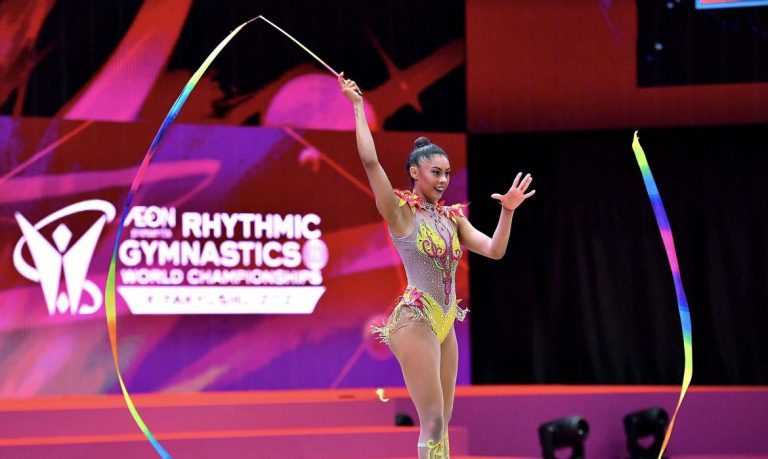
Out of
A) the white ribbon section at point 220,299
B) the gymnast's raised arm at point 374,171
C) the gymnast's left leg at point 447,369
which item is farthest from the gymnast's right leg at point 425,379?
the white ribbon section at point 220,299

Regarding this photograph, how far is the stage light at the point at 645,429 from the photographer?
670 centimetres

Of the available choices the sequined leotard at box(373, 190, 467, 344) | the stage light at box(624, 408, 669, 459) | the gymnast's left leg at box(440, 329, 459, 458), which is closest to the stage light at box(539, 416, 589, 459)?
the stage light at box(624, 408, 669, 459)

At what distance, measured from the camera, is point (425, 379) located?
3.58 m

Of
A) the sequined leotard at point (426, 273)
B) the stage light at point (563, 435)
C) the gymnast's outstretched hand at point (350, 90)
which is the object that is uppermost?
the gymnast's outstretched hand at point (350, 90)

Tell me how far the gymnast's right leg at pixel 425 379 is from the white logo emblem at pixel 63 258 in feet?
13.1

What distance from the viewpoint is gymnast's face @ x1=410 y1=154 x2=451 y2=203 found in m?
3.76

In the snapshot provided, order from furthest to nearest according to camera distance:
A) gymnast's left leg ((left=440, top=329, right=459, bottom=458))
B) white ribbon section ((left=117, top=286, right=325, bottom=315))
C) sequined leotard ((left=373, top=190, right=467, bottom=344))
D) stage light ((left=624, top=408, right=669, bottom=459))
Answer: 1. white ribbon section ((left=117, top=286, right=325, bottom=315))
2. stage light ((left=624, top=408, right=669, bottom=459))
3. gymnast's left leg ((left=440, top=329, right=459, bottom=458))
4. sequined leotard ((left=373, top=190, right=467, bottom=344))

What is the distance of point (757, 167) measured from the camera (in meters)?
7.66

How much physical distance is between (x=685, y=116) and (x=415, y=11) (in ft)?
7.38

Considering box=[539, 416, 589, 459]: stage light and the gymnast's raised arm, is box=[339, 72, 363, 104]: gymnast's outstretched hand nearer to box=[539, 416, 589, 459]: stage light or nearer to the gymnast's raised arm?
the gymnast's raised arm

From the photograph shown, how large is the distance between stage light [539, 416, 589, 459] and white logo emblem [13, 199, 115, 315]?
10.8ft

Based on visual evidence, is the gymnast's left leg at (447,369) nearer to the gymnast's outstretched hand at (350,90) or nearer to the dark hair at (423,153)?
the dark hair at (423,153)

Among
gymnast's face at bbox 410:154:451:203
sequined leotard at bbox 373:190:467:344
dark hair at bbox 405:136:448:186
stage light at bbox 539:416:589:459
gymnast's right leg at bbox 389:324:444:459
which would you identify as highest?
dark hair at bbox 405:136:448:186

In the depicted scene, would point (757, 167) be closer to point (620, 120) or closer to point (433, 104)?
point (620, 120)
